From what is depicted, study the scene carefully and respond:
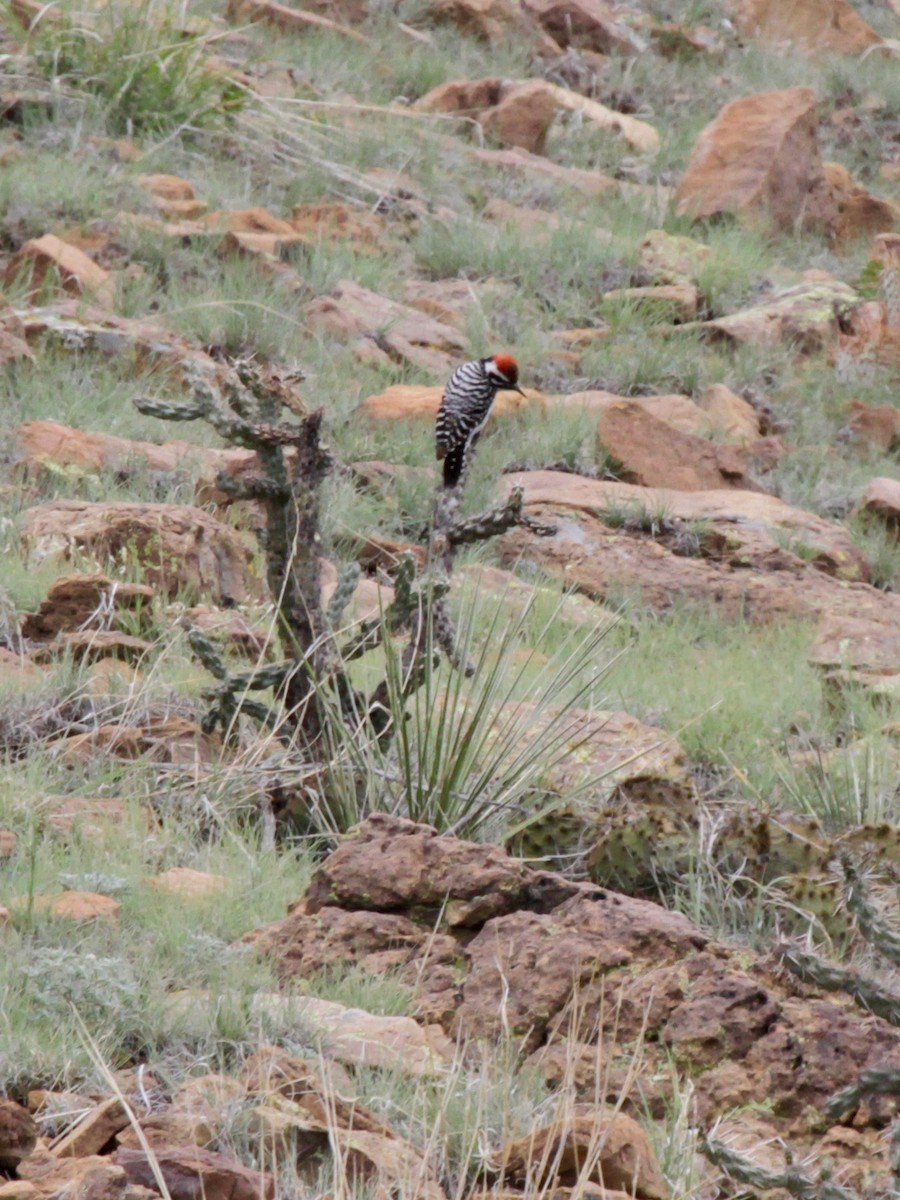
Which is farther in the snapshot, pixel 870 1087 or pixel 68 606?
pixel 68 606

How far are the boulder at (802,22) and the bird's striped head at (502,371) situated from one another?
8258 millimetres

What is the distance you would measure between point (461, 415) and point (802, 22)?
947 centimetres

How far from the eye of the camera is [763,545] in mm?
6965

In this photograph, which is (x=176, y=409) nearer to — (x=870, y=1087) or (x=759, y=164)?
(x=870, y=1087)

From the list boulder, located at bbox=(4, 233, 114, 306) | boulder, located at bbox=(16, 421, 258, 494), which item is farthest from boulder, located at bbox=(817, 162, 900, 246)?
boulder, located at bbox=(16, 421, 258, 494)

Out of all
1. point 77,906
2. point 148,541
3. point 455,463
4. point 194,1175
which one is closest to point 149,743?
point 77,906

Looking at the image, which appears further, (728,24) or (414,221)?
(728,24)

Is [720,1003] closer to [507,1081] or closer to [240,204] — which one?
[507,1081]

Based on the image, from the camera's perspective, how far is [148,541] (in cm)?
538

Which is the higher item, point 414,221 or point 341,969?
point 341,969

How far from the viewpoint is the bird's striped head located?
25.7ft

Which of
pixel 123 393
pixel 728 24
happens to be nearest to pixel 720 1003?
pixel 123 393

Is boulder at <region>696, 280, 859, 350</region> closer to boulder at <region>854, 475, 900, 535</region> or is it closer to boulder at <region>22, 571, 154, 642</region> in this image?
boulder at <region>854, 475, 900, 535</region>

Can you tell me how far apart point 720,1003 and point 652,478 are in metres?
4.86
